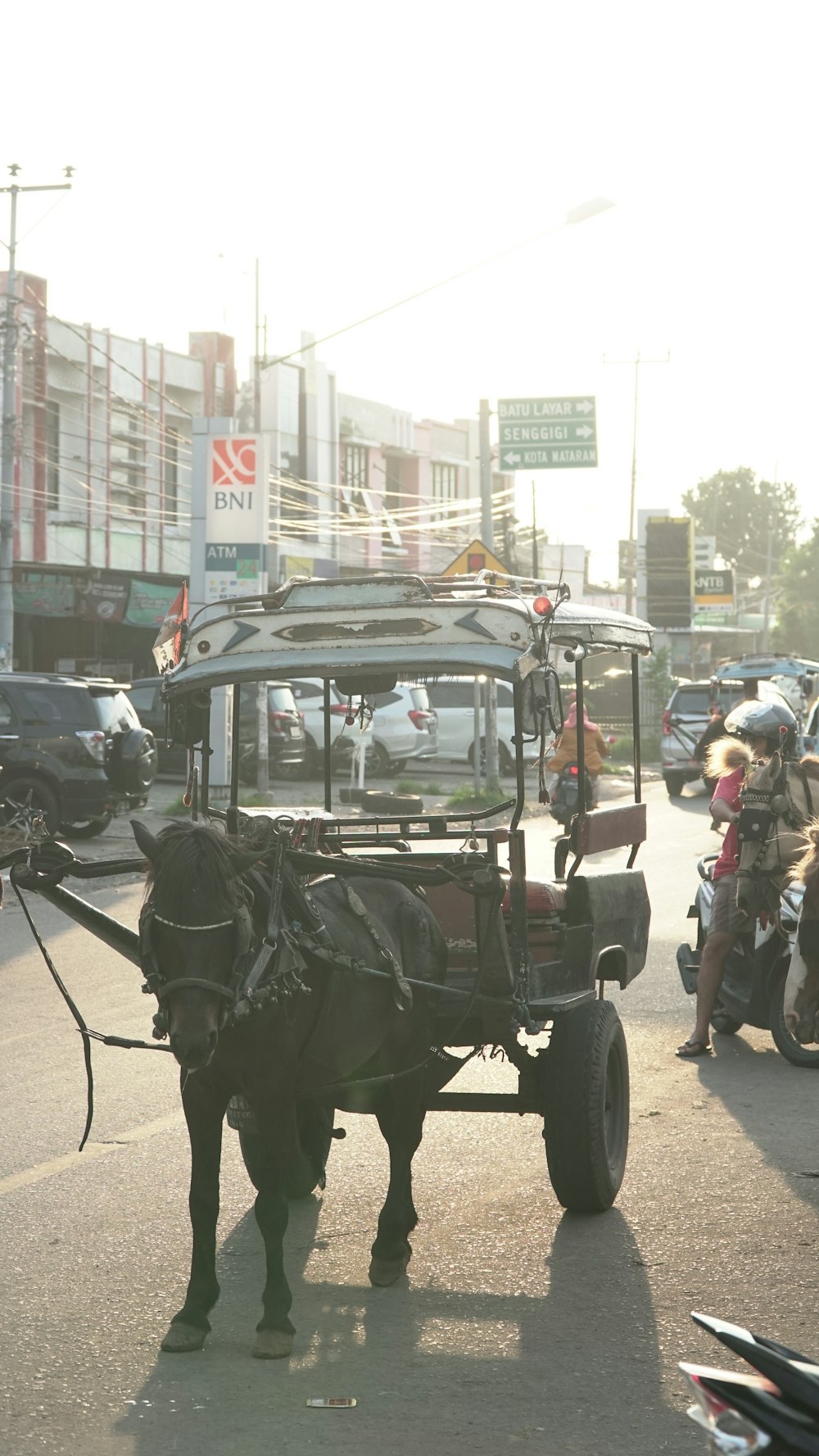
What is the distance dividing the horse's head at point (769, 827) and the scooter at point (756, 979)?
243 mm

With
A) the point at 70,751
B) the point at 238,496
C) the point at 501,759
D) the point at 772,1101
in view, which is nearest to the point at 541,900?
the point at 772,1101

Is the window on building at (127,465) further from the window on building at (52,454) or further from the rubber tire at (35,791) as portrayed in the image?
the rubber tire at (35,791)

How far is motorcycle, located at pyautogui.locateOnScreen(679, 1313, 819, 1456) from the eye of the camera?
8.12ft

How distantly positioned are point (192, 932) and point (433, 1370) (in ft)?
4.47

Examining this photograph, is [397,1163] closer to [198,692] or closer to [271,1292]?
[271,1292]

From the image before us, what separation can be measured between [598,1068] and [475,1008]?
0.55 metres

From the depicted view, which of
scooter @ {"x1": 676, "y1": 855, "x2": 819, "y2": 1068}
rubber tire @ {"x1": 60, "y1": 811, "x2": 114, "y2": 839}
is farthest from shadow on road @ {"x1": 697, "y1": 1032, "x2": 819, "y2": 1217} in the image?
rubber tire @ {"x1": 60, "y1": 811, "x2": 114, "y2": 839}

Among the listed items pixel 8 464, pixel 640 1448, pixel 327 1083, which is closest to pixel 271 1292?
pixel 327 1083

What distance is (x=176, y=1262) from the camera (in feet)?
18.1

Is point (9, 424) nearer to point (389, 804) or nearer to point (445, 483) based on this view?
point (389, 804)

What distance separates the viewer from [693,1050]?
902cm

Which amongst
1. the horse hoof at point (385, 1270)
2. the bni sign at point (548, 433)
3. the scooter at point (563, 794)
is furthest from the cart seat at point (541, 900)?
the bni sign at point (548, 433)

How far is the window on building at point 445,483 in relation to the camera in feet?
205

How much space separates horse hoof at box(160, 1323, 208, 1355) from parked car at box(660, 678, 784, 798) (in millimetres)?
23623
